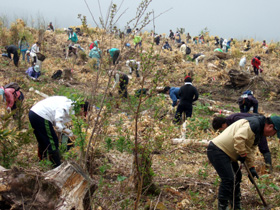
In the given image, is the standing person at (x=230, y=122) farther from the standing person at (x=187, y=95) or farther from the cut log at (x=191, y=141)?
the standing person at (x=187, y=95)

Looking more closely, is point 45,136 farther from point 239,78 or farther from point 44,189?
point 239,78

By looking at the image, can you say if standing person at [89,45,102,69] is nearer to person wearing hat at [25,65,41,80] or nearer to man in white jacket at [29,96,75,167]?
man in white jacket at [29,96,75,167]

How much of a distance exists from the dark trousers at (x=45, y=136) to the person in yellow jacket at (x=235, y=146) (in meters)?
2.35

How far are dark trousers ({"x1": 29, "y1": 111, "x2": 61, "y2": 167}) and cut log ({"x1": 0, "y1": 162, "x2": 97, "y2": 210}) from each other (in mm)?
1458

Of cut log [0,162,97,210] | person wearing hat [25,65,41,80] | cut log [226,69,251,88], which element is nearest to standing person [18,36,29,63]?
person wearing hat [25,65,41,80]

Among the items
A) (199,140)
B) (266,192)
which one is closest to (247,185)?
(266,192)

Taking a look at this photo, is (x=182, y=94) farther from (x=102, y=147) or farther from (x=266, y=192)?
(x=266, y=192)

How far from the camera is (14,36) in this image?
56.3 ft

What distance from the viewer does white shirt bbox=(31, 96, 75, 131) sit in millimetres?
4250

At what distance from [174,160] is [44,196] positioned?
3.32m

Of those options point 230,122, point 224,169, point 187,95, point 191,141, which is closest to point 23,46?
point 187,95

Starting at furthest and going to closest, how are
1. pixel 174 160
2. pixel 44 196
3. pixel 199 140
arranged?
pixel 199 140 → pixel 174 160 → pixel 44 196

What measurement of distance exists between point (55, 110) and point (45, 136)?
1.49 feet

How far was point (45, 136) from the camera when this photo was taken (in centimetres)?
446
